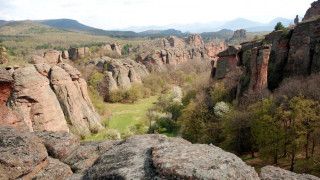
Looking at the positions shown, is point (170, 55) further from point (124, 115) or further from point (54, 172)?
point (54, 172)

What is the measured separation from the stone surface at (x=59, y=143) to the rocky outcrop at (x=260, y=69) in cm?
2820

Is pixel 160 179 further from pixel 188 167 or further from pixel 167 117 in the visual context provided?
pixel 167 117

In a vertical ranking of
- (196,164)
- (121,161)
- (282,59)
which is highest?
(282,59)

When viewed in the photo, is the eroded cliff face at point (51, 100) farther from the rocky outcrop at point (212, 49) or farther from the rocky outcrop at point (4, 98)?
the rocky outcrop at point (212, 49)

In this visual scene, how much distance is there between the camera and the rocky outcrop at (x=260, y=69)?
29875 millimetres

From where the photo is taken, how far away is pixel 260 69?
30531 millimetres

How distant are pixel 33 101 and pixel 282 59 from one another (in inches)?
1568

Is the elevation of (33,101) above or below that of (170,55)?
below

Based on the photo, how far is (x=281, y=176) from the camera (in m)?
8.61

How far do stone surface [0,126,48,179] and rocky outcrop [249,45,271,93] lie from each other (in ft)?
98.8

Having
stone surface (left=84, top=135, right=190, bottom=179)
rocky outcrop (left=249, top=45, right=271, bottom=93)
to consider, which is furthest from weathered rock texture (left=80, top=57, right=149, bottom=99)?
stone surface (left=84, top=135, right=190, bottom=179)

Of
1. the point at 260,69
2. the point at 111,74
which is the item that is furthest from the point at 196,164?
the point at 111,74

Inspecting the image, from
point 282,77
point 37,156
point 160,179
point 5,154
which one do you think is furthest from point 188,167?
point 282,77

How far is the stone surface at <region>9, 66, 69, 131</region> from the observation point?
25.6 meters
